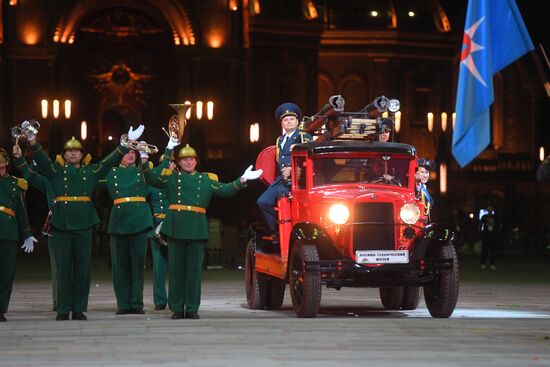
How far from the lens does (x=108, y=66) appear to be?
229 feet

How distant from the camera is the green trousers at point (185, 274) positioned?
59.8 feet

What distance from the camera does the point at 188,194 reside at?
61.1 ft

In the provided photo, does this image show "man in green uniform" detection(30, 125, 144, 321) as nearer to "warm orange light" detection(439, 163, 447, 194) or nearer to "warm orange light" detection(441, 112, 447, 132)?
"warm orange light" detection(439, 163, 447, 194)

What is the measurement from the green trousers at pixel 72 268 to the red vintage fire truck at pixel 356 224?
258cm

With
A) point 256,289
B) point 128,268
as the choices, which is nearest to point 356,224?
point 256,289

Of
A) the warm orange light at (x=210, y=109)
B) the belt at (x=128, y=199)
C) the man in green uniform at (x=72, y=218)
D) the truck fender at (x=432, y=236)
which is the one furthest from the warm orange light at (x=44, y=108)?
the truck fender at (x=432, y=236)

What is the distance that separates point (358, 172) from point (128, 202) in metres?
3.02

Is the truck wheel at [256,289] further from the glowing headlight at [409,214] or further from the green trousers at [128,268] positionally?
the glowing headlight at [409,214]

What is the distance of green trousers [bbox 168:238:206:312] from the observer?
18.2 meters

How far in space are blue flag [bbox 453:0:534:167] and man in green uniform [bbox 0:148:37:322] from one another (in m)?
5.39

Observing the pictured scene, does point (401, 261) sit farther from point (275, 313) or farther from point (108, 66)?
point (108, 66)

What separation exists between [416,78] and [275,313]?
58.5 metres

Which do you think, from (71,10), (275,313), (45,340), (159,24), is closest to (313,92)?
(159,24)

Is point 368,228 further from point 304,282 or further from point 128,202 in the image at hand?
point 128,202
